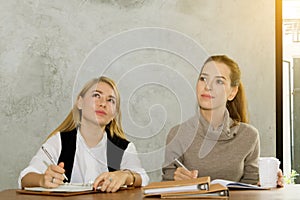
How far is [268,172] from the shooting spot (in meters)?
2.06

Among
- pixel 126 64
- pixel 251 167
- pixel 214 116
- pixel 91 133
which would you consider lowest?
pixel 251 167

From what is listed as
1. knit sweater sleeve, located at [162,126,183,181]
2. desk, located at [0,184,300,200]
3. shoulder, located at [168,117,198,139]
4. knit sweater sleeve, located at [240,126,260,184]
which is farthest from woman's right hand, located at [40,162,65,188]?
knit sweater sleeve, located at [240,126,260,184]

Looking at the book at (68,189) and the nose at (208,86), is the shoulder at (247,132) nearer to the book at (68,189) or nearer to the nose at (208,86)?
the nose at (208,86)

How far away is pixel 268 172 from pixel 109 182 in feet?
1.99

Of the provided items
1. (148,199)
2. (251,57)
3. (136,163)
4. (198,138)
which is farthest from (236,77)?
(148,199)

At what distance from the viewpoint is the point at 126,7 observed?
3.25m

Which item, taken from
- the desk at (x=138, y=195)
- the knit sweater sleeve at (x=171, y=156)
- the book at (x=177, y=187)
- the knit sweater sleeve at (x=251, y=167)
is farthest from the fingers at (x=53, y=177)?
the knit sweater sleeve at (x=251, y=167)

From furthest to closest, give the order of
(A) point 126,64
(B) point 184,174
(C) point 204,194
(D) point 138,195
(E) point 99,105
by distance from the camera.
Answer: (A) point 126,64 → (E) point 99,105 → (B) point 184,174 → (D) point 138,195 → (C) point 204,194

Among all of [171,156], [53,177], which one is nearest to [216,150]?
[171,156]

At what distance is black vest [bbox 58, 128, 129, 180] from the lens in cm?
236

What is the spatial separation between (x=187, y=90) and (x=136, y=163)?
3.50 feet

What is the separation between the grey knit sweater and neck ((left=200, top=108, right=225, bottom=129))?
19 mm

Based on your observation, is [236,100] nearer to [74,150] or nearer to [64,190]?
[74,150]

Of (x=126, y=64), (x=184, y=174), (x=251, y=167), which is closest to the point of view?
(x=184, y=174)
